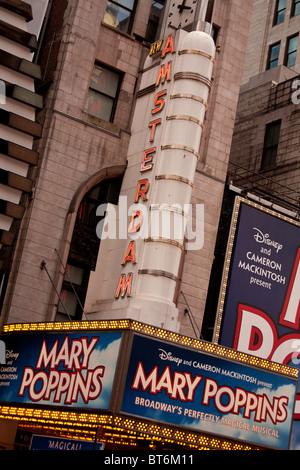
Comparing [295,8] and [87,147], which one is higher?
[295,8]

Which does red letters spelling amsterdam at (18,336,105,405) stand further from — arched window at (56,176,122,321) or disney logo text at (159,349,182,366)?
arched window at (56,176,122,321)

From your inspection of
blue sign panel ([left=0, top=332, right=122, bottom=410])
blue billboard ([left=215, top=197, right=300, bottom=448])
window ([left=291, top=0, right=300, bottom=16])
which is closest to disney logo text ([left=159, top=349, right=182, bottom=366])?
blue sign panel ([left=0, top=332, right=122, bottom=410])

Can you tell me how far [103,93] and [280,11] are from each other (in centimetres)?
3025

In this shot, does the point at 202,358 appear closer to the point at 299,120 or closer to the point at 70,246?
the point at 70,246

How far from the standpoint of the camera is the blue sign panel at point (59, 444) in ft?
45.8

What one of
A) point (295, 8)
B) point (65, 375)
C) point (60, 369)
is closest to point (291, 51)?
point (295, 8)

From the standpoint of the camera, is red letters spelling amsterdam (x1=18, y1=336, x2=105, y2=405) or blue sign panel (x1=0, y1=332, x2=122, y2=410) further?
red letters spelling amsterdam (x1=18, y1=336, x2=105, y2=405)

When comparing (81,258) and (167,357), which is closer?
(167,357)

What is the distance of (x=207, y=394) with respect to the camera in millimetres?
18500

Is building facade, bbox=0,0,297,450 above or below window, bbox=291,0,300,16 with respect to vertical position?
below

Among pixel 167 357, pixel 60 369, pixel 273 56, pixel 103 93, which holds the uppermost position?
pixel 273 56

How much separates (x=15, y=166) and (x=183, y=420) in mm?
8330

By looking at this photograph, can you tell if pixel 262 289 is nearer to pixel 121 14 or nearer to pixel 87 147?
pixel 87 147

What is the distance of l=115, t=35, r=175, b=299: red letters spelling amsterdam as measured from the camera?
21.8m
